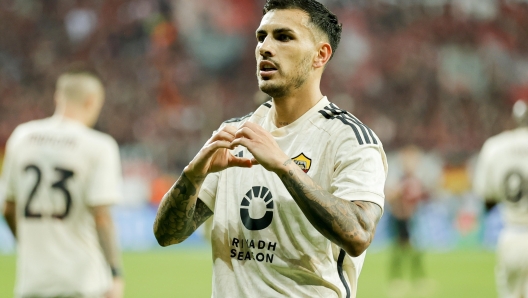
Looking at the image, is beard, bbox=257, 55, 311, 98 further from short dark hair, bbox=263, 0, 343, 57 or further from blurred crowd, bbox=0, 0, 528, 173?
blurred crowd, bbox=0, 0, 528, 173

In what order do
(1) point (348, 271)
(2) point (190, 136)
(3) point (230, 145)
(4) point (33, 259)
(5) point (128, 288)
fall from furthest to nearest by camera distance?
(2) point (190, 136) < (5) point (128, 288) < (4) point (33, 259) < (1) point (348, 271) < (3) point (230, 145)

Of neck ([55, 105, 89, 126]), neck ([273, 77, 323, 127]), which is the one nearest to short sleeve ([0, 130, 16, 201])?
neck ([55, 105, 89, 126])

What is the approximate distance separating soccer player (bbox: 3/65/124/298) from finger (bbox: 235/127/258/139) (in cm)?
236

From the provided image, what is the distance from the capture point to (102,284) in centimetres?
→ 488

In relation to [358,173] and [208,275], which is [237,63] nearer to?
[208,275]

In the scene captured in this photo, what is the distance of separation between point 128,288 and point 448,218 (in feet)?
32.7

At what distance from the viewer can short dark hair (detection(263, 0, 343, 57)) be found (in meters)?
3.02

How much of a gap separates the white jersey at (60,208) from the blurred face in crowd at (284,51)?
7.17ft

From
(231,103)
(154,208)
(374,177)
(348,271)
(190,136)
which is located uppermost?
(231,103)

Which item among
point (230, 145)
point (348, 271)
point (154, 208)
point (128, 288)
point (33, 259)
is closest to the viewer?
point (230, 145)

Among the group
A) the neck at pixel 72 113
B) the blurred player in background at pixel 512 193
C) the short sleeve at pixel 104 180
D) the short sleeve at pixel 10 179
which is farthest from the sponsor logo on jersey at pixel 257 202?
the blurred player in background at pixel 512 193

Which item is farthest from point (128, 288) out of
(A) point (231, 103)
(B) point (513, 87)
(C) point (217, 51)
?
(B) point (513, 87)

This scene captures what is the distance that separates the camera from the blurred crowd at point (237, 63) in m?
22.2

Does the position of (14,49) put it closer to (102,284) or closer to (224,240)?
(102,284)
